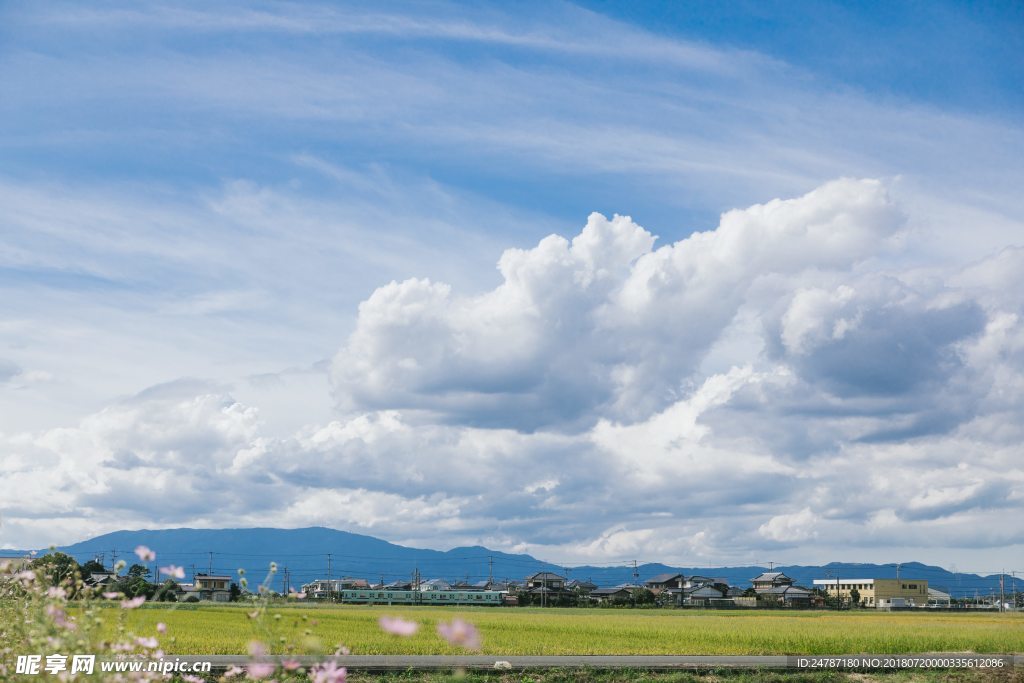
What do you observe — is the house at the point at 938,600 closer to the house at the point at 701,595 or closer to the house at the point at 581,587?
the house at the point at 701,595

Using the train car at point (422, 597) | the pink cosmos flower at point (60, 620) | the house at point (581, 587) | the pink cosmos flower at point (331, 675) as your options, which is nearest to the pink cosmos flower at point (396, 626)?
the pink cosmos flower at point (331, 675)

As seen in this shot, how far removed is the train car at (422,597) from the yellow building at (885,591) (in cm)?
5893

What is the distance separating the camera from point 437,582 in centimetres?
17775

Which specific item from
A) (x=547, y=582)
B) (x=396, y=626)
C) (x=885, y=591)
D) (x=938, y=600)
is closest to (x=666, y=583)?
(x=547, y=582)

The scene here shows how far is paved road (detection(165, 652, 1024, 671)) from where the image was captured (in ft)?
78.5

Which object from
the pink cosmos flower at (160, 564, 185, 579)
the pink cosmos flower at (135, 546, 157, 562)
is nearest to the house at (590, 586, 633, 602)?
the pink cosmos flower at (160, 564, 185, 579)

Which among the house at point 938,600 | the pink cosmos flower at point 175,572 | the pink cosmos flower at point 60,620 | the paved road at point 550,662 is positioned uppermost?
the pink cosmos flower at point 175,572

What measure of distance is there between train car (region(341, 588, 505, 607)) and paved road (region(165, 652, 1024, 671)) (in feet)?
376

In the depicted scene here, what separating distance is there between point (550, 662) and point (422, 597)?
4843 inches

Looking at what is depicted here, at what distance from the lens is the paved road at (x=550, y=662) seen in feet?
78.5

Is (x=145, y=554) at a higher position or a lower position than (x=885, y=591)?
higher

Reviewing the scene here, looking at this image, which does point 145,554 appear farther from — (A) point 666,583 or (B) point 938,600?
(B) point 938,600

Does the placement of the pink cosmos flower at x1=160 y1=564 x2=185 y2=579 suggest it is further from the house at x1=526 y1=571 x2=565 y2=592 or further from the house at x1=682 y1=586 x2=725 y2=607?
the house at x1=526 y1=571 x2=565 y2=592

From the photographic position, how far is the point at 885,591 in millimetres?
166500
